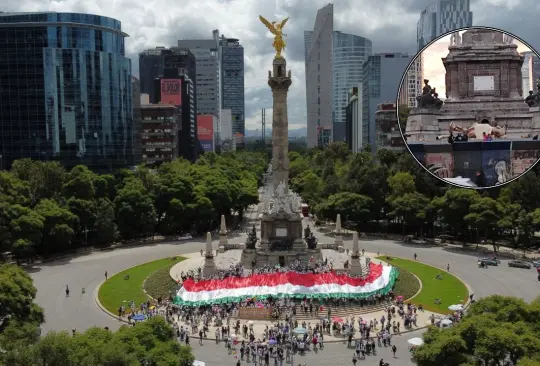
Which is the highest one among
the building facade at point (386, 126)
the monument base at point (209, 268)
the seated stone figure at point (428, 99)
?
the building facade at point (386, 126)

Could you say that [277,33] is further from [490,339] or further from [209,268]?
[490,339]

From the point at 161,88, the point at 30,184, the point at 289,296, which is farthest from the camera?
the point at 161,88

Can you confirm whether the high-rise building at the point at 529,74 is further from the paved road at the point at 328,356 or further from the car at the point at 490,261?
the car at the point at 490,261

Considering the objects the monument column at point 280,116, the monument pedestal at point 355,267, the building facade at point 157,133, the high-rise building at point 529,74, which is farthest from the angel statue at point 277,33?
the building facade at point 157,133

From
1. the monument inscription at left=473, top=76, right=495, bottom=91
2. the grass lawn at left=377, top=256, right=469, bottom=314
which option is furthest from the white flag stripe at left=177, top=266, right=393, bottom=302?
the monument inscription at left=473, top=76, right=495, bottom=91

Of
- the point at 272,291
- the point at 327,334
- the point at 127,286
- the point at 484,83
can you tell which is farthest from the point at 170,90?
the point at 484,83

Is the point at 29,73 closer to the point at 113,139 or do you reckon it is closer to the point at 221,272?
the point at 113,139

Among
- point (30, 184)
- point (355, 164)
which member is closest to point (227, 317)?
point (30, 184)
